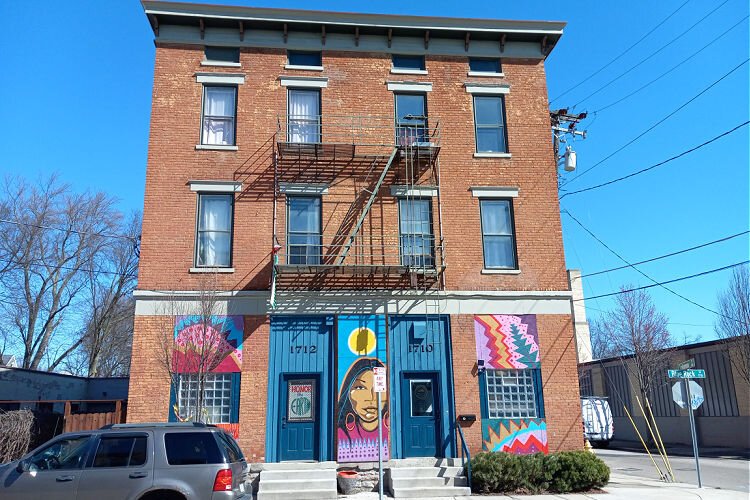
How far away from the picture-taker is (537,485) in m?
13.8

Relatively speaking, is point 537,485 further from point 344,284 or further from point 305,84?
point 305,84

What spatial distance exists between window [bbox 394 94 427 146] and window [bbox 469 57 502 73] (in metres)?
1.97

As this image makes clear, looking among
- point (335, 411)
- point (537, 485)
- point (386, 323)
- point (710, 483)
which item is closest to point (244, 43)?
point (386, 323)

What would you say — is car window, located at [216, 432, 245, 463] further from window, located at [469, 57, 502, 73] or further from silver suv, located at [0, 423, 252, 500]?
window, located at [469, 57, 502, 73]

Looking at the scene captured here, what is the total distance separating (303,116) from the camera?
16984 mm

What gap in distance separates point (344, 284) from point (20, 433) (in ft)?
29.0

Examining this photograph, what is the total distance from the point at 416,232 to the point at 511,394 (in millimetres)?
5098

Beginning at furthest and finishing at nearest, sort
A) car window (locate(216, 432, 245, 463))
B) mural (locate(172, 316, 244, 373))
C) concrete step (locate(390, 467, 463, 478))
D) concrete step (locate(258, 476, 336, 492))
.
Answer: mural (locate(172, 316, 244, 373)), concrete step (locate(390, 467, 463, 478)), concrete step (locate(258, 476, 336, 492)), car window (locate(216, 432, 245, 463))

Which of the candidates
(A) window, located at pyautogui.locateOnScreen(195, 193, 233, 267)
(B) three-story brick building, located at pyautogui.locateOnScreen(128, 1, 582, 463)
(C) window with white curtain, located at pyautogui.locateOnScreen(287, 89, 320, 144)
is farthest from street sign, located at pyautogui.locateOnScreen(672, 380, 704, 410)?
(A) window, located at pyautogui.locateOnScreen(195, 193, 233, 267)

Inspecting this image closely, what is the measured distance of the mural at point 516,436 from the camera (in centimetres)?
1497

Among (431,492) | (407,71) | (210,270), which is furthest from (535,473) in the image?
(407,71)

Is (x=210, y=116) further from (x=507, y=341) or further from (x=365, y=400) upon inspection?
(x=507, y=341)

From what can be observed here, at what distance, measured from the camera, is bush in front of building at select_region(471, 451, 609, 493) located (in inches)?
537

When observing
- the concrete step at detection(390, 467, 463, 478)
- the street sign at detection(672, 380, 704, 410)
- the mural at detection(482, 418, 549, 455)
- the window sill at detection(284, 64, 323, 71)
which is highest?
the window sill at detection(284, 64, 323, 71)
